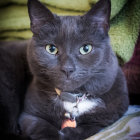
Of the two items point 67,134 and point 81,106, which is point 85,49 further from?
point 67,134

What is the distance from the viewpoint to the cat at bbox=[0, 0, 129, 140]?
94 centimetres

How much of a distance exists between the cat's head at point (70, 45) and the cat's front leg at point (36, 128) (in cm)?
21

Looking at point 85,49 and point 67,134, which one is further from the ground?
point 85,49

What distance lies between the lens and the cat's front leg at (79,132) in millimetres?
980

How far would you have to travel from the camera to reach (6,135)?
99 cm

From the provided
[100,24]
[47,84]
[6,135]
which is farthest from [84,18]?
[6,135]

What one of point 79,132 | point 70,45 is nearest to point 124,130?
point 79,132

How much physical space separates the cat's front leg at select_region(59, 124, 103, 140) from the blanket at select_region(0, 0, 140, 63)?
0.49m

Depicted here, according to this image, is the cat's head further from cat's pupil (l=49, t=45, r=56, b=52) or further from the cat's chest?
the cat's chest

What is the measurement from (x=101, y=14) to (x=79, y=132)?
56cm

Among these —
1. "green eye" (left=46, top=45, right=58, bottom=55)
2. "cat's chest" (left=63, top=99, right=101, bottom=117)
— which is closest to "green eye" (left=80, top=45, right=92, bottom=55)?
"green eye" (left=46, top=45, right=58, bottom=55)

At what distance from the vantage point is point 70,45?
94 cm

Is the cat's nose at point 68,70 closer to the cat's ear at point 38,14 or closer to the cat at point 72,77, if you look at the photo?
the cat at point 72,77

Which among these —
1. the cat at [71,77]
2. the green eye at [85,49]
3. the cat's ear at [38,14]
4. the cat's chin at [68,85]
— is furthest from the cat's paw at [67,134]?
the cat's ear at [38,14]
